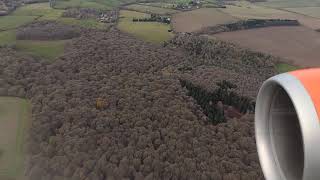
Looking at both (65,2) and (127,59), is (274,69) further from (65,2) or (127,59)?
(65,2)

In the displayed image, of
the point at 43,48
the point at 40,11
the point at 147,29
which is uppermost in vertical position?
the point at 147,29

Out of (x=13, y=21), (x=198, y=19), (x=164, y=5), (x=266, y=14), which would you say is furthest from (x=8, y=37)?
(x=266, y=14)

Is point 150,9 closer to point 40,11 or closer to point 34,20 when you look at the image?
point 40,11

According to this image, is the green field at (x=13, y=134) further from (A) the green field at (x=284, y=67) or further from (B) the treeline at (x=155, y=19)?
(B) the treeline at (x=155, y=19)

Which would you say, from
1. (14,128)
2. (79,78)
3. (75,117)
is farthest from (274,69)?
(14,128)

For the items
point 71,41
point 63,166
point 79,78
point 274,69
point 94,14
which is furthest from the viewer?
point 94,14
